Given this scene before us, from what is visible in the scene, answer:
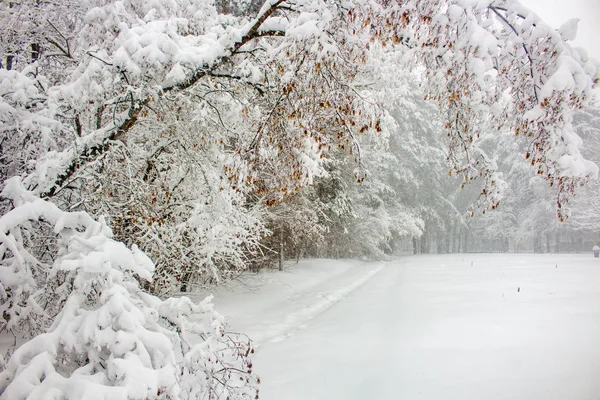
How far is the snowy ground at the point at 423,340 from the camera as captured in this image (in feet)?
Answer: 15.1

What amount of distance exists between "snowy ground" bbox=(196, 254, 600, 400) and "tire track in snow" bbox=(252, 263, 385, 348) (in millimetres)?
25

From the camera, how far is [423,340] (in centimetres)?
644

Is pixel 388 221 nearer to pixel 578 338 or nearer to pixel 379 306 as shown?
pixel 379 306

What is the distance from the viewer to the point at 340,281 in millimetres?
14633

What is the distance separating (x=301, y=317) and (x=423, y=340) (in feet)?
10.0

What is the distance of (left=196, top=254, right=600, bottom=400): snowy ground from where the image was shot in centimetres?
460

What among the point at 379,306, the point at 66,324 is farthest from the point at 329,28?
the point at 379,306

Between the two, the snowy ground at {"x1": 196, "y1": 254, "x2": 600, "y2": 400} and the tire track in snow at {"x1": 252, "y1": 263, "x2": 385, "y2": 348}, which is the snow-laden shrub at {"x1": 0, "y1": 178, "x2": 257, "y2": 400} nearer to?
the snowy ground at {"x1": 196, "y1": 254, "x2": 600, "y2": 400}

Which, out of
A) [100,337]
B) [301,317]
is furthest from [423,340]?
[100,337]

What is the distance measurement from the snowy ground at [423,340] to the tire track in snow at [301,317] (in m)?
0.02

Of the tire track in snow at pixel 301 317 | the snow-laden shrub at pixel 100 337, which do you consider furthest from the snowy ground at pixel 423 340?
the snow-laden shrub at pixel 100 337

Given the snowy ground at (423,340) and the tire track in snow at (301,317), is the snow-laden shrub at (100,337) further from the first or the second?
the tire track in snow at (301,317)

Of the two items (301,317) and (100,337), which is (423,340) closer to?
(301,317)

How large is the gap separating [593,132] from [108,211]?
3259 cm
